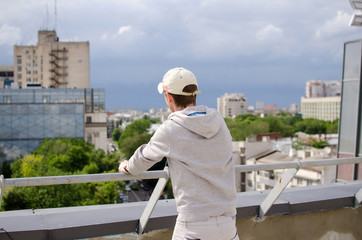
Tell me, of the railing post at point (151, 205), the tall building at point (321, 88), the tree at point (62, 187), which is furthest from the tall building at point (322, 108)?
the railing post at point (151, 205)

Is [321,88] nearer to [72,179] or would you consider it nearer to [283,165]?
[283,165]

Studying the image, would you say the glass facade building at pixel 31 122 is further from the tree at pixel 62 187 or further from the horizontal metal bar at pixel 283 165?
the horizontal metal bar at pixel 283 165

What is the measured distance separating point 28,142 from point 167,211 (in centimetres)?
5714

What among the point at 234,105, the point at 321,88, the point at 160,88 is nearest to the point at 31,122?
the point at 160,88

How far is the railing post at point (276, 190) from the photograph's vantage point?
10.1 ft

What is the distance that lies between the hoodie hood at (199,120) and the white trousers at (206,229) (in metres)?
0.44

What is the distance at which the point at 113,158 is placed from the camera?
46312mm

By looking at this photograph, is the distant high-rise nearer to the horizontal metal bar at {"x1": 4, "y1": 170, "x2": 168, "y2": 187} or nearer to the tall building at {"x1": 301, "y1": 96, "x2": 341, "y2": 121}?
the tall building at {"x1": 301, "y1": 96, "x2": 341, "y2": 121}

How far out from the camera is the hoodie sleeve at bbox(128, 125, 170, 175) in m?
2.11

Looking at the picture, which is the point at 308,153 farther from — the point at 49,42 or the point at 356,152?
the point at 49,42

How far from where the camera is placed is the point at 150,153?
2172 millimetres

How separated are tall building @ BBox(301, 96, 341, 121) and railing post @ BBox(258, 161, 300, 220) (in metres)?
148

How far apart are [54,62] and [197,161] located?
8071 cm

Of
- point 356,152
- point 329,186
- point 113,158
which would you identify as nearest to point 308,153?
point 113,158
